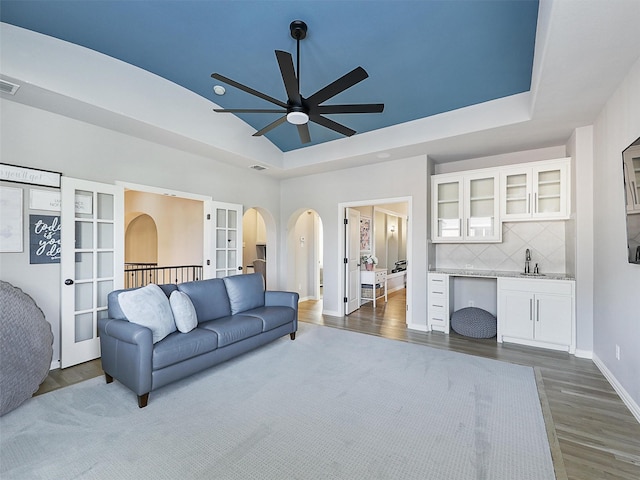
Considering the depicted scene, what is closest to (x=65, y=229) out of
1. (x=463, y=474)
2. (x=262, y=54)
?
(x=262, y=54)

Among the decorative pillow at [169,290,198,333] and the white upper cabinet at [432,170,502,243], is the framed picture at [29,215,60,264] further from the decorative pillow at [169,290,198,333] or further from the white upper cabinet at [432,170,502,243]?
the white upper cabinet at [432,170,502,243]

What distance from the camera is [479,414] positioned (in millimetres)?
2371

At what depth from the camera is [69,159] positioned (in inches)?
133

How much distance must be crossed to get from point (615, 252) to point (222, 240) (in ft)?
16.5

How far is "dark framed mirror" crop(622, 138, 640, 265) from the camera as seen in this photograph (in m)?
2.24

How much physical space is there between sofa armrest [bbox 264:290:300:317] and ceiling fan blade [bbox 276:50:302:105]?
263 cm

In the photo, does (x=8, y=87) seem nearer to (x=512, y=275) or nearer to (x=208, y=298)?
(x=208, y=298)

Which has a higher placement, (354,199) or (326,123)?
(326,123)

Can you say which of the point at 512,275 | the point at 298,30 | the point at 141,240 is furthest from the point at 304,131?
the point at 141,240

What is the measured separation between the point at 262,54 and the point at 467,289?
4479 mm

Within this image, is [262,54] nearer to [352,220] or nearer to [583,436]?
[352,220]

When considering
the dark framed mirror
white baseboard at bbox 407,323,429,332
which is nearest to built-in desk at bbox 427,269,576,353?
white baseboard at bbox 407,323,429,332

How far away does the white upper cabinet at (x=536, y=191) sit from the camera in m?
3.96

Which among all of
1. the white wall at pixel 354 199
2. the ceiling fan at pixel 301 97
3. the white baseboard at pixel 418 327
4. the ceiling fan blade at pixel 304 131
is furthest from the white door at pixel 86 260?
the white baseboard at pixel 418 327
